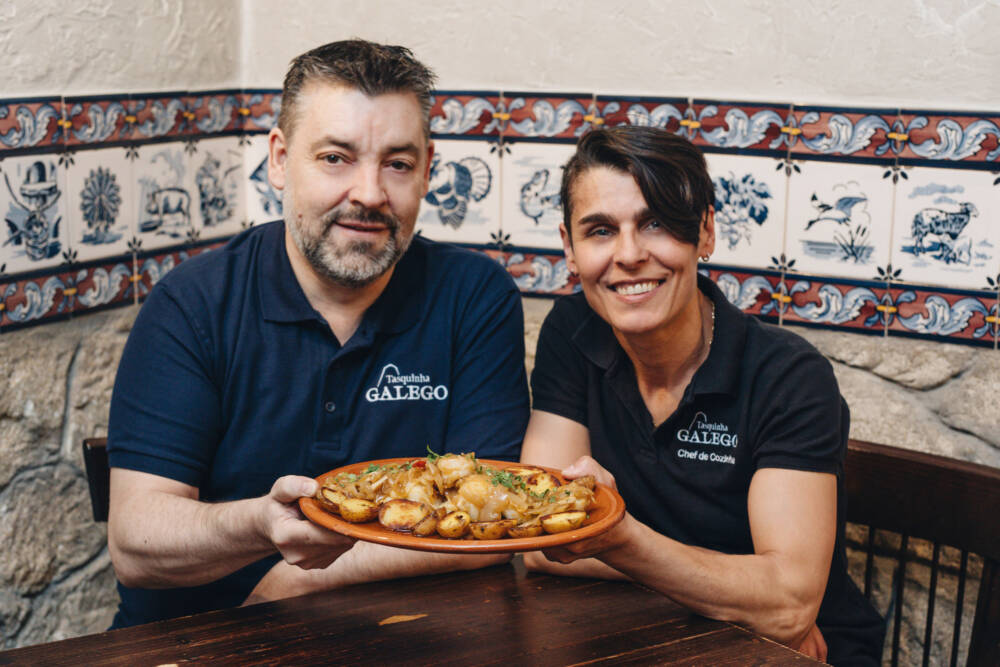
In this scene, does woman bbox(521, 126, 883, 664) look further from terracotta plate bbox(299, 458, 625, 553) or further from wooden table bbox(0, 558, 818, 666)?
terracotta plate bbox(299, 458, 625, 553)

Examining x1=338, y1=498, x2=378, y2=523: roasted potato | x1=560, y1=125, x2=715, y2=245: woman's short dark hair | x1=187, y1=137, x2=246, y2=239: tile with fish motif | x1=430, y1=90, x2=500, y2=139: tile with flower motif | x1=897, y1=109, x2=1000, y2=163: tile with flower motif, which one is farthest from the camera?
x1=187, y1=137, x2=246, y2=239: tile with fish motif

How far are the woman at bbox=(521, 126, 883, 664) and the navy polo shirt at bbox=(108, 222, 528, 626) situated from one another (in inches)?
5.9

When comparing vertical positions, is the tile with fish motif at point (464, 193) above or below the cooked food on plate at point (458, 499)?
above

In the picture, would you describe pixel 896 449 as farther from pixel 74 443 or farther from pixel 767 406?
pixel 74 443

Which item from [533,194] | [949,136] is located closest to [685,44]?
[533,194]

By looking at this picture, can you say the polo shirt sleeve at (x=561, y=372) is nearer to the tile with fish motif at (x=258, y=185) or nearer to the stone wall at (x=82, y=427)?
the stone wall at (x=82, y=427)

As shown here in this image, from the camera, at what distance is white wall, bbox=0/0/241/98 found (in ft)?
7.70

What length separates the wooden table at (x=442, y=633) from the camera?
143 centimetres

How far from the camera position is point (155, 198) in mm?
2742

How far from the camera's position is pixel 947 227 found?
7.66 ft

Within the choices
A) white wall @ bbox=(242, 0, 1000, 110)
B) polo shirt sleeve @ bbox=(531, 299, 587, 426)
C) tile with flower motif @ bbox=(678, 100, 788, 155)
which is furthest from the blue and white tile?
tile with flower motif @ bbox=(678, 100, 788, 155)

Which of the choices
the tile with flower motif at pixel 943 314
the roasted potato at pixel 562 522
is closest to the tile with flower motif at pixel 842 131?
the tile with flower motif at pixel 943 314

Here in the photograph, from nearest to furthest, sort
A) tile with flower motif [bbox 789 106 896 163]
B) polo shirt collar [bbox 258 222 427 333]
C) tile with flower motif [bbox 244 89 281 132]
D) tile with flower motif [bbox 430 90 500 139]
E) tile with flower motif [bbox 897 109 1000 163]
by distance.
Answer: polo shirt collar [bbox 258 222 427 333] < tile with flower motif [bbox 897 109 1000 163] < tile with flower motif [bbox 789 106 896 163] < tile with flower motif [bbox 430 90 500 139] < tile with flower motif [bbox 244 89 281 132]

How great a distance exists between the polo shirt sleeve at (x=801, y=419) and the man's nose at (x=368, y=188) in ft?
2.47
